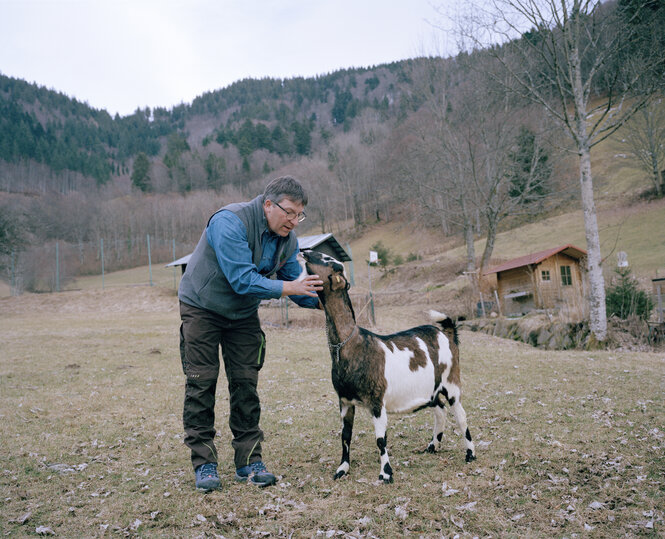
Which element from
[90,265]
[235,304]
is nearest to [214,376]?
[235,304]

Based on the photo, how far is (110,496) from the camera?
3.88 m

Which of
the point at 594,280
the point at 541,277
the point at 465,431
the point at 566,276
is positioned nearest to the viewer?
the point at 465,431

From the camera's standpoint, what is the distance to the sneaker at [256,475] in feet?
12.9

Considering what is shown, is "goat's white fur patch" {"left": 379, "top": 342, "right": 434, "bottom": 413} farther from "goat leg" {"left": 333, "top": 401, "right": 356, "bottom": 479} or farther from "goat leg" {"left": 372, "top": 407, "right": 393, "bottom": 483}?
"goat leg" {"left": 333, "top": 401, "right": 356, "bottom": 479}

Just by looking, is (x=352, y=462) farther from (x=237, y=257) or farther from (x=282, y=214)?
(x=282, y=214)

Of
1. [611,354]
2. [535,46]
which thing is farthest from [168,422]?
[535,46]

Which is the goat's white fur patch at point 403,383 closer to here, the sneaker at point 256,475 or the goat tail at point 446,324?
the goat tail at point 446,324

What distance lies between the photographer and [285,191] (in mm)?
3838

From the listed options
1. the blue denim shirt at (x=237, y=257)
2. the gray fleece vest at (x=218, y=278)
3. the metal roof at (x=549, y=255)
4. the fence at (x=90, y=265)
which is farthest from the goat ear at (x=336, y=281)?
the fence at (x=90, y=265)

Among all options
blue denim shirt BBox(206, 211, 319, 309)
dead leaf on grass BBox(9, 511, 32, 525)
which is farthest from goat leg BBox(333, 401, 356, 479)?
dead leaf on grass BBox(9, 511, 32, 525)

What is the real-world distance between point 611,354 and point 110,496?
11.2m

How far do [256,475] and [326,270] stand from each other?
1.93 metres

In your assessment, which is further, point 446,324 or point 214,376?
point 446,324

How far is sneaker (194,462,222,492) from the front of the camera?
3.79 meters
